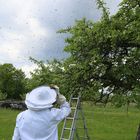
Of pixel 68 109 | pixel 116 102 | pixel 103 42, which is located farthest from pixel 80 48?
pixel 68 109

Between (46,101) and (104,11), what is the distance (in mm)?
10699

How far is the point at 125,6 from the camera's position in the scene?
690 inches

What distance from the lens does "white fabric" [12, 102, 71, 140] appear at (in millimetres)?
6934

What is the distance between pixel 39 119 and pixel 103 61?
9920mm

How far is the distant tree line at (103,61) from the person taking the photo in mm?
16359

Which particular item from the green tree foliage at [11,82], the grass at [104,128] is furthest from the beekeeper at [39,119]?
the green tree foliage at [11,82]

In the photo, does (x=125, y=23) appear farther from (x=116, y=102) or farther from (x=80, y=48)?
(x=116, y=102)

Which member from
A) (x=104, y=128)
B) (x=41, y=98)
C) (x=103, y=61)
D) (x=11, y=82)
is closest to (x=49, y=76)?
(x=103, y=61)

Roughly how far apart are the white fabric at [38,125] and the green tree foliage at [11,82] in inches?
3846

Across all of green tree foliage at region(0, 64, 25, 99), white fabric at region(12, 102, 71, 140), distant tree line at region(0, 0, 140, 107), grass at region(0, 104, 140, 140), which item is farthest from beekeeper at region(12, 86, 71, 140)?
green tree foliage at region(0, 64, 25, 99)

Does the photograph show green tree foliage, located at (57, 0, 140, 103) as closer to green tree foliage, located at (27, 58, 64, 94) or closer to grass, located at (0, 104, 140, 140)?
green tree foliage, located at (27, 58, 64, 94)

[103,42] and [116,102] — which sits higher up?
[103,42]

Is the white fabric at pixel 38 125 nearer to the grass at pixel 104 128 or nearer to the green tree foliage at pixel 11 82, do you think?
the grass at pixel 104 128

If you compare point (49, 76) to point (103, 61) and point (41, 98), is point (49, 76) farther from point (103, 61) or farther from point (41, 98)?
point (41, 98)
